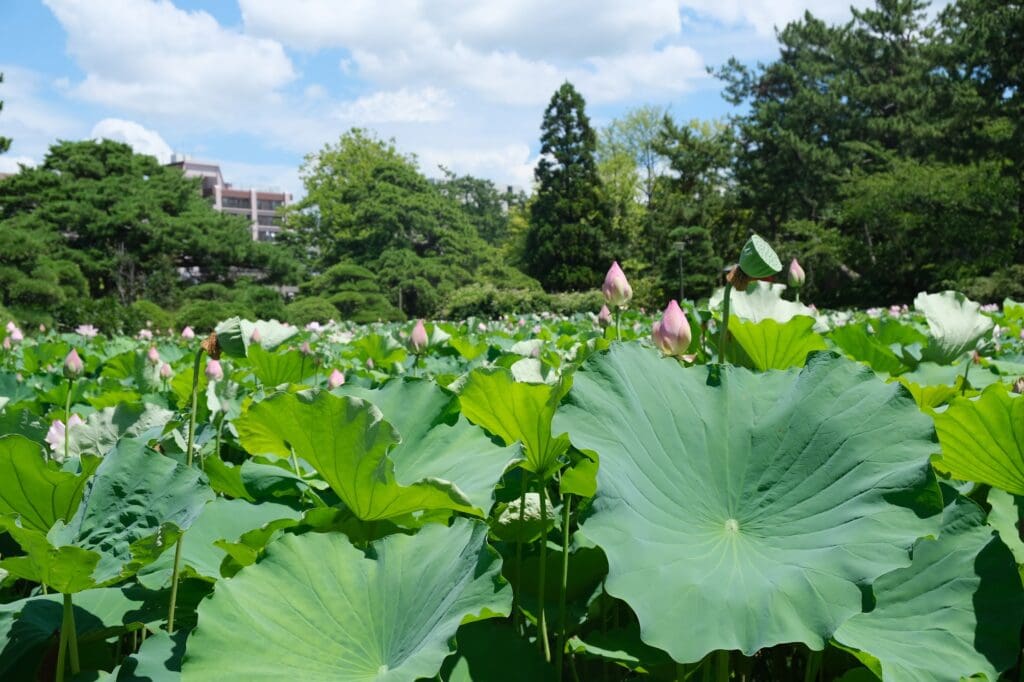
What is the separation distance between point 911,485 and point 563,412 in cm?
26

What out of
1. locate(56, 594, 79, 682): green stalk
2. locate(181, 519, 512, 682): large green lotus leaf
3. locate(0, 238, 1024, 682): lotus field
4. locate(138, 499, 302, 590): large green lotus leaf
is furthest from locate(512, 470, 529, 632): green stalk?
locate(56, 594, 79, 682): green stalk

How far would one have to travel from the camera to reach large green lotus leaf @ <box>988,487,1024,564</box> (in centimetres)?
72

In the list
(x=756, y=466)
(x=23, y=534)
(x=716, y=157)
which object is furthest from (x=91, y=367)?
(x=716, y=157)

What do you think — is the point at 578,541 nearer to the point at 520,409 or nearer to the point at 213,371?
the point at 520,409

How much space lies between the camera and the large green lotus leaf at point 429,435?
81 centimetres

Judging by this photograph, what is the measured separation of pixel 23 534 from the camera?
21.0 inches

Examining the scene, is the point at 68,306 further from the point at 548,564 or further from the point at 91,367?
the point at 548,564

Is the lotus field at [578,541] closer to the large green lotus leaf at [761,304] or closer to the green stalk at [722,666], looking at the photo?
the green stalk at [722,666]

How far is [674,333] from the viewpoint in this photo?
95 centimetres

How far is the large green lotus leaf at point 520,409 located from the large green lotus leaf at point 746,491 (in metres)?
0.09

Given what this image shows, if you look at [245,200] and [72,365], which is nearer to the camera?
[72,365]

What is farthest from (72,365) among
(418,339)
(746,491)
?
(746,491)

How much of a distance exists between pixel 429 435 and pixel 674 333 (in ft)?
1.08

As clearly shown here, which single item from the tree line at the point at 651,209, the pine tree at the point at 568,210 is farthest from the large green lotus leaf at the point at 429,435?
the pine tree at the point at 568,210
